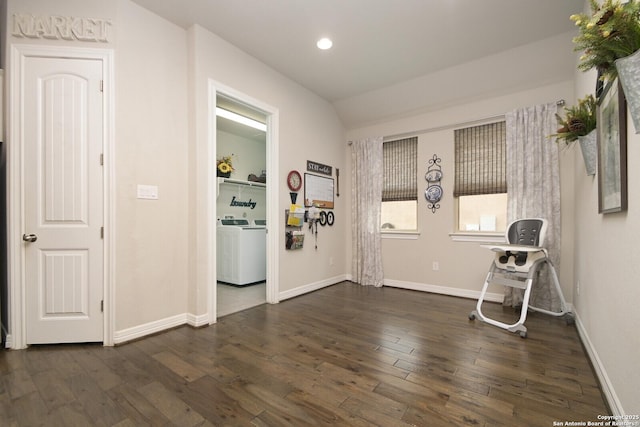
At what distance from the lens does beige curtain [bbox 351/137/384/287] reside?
458 centimetres

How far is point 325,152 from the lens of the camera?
4.54 meters

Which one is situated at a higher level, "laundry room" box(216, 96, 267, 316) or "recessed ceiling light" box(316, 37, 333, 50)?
"recessed ceiling light" box(316, 37, 333, 50)

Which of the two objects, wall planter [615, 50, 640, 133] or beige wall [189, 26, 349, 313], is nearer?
wall planter [615, 50, 640, 133]

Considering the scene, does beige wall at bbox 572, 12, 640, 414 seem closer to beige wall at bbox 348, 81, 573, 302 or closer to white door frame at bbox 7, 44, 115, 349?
beige wall at bbox 348, 81, 573, 302

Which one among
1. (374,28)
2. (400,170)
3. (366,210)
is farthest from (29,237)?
(400,170)

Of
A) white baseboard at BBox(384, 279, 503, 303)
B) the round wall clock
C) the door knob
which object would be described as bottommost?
white baseboard at BBox(384, 279, 503, 303)

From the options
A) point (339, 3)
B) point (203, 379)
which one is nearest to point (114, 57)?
point (339, 3)

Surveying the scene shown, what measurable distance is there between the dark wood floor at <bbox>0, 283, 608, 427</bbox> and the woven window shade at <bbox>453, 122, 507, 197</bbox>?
1.72 metres

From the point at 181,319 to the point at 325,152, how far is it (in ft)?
9.91

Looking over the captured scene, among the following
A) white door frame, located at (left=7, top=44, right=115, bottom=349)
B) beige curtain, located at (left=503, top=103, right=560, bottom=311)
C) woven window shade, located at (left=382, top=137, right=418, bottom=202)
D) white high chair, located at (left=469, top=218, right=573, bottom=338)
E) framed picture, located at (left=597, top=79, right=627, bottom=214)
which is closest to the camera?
framed picture, located at (left=597, top=79, right=627, bottom=214)

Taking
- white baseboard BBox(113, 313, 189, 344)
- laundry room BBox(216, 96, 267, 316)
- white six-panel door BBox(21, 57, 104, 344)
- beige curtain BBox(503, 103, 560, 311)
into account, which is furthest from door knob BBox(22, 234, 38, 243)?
beige curtain BBox(503, 103, 560, 311)

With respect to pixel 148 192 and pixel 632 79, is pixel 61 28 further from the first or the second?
pixel 632 79

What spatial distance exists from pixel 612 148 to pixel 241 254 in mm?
4084

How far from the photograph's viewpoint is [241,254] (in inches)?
172
